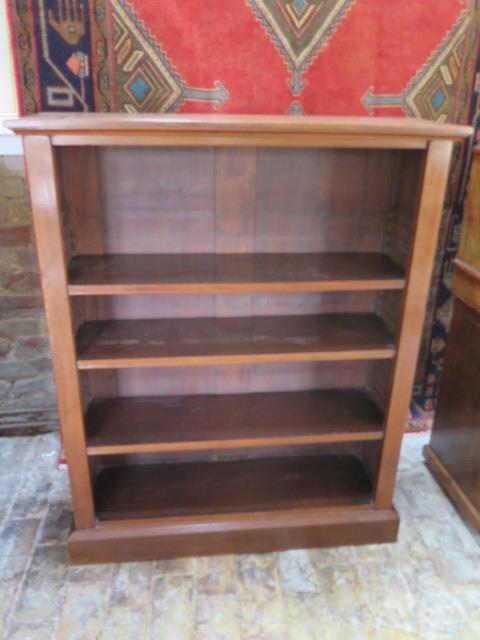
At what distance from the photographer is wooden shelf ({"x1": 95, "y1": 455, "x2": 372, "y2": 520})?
1.92m

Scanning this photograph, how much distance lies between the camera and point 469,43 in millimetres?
1892

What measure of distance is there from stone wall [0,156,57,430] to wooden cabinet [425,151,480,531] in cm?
170

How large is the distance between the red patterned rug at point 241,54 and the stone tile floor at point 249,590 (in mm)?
1562

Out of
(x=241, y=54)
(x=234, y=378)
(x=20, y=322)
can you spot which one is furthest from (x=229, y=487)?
(x=241, y=54)

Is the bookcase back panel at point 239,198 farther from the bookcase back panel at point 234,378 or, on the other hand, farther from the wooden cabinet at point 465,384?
the bookcase back panel at point 234,378

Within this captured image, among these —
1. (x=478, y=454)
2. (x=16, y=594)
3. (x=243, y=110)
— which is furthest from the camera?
(x=478, y=454)

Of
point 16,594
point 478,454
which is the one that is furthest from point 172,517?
point 478,454

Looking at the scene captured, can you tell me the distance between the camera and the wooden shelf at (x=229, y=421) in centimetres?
176

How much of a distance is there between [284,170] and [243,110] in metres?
0.28

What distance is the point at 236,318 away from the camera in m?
1.92

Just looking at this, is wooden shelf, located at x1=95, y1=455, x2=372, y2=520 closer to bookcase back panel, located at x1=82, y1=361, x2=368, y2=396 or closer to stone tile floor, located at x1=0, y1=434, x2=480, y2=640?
stone tile floor, located at x1=0, y1=434, x2=480, y2=640

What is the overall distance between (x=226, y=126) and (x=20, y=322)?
141 cm

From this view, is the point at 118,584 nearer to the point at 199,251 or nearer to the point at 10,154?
the point at 199,251

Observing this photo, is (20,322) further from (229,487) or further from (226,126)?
(226,126)
